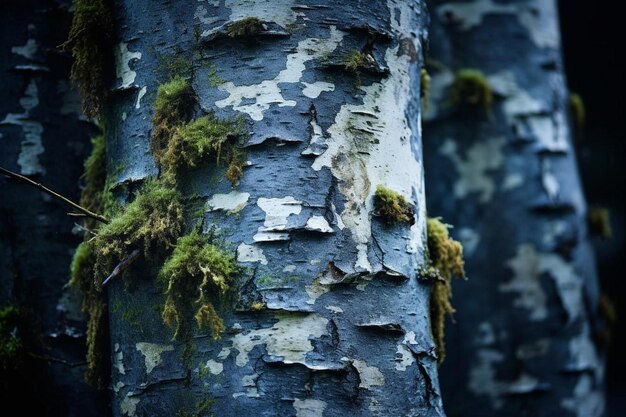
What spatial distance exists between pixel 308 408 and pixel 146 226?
549 millimetres

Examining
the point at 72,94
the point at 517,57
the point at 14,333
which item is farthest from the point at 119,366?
the point at 517,57

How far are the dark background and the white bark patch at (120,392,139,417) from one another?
416 cm

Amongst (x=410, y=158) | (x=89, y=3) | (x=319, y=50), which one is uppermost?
(x=89, y=3)

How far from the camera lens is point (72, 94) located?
80.8 inches

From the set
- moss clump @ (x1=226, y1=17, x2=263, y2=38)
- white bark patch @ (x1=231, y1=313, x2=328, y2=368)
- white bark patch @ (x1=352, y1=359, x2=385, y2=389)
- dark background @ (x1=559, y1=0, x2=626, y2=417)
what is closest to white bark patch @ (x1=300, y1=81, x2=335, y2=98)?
moss clump @ (x1=226, y1=17, x2=263, y2=38)

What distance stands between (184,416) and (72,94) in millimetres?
1249

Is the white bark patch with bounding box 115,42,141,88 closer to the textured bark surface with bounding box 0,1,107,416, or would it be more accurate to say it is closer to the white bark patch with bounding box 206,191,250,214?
the white bark patch with bounding box 206,191,250,214

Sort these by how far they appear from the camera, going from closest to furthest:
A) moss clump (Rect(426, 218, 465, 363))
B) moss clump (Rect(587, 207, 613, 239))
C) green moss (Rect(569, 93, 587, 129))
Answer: moss clump (Rect(426, 218, 465, 363))
moss clump (Rect(587, 207, 613, 239))
green moss (Rect(569, 93, 587, 129))

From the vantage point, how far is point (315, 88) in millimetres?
1396

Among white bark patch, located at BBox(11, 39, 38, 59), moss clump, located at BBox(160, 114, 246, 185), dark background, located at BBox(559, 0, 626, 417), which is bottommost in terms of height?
moss clump, located at BBox(160, 114, 246, 185)

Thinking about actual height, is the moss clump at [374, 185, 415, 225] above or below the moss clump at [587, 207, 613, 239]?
below

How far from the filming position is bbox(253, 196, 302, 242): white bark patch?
132cm

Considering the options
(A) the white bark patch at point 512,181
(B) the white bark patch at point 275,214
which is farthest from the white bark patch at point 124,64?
(A) the white bark patch at point 512,181

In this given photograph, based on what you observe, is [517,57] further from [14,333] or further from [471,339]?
[14,333]
